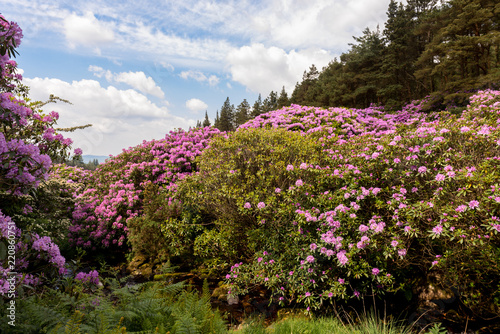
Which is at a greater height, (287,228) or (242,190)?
(242,190)

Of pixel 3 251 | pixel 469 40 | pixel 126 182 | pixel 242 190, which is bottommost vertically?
pixel 3 251

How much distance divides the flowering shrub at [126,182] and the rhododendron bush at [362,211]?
3724 mm

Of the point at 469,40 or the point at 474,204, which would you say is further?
the point at 469,40

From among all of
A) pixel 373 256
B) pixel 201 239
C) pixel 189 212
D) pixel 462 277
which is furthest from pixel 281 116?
pixel 462 277

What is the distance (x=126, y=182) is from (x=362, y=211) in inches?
345

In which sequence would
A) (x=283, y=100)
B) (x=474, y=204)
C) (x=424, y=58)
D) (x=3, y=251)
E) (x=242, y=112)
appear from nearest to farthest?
(x=3, y=251) < (x=474, y=204) < (x=424, y=58) < (x=283, y=100) < (x=242, y=112)

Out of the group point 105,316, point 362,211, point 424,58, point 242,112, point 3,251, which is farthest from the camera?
point 242,112

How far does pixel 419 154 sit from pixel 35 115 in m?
6.82

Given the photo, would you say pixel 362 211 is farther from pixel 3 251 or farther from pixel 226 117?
pixel 226 117

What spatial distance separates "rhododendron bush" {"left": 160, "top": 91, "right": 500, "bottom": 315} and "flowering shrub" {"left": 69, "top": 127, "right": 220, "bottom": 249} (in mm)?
3724

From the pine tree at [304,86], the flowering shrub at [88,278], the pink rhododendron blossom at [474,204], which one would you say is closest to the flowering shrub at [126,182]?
the flowering shrub at [88,278]

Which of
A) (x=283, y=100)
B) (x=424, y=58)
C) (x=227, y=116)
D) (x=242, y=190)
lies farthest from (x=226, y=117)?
(x=242, y=190)

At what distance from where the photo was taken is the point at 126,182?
10.6 metres

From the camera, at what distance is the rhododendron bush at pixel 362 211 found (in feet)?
13.1
